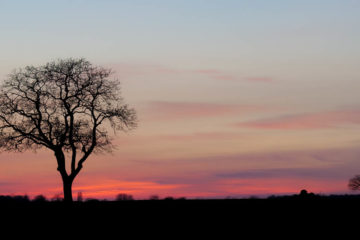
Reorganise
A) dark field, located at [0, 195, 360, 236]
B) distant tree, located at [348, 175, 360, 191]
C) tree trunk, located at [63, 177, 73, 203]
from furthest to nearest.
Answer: distant tree, located at [348, 175, 360, 191]
tree trunk, located at [63, 177, 73, 203]
dark field, located at [0, 195, 360, 236]

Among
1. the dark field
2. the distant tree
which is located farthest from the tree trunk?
the distant tree

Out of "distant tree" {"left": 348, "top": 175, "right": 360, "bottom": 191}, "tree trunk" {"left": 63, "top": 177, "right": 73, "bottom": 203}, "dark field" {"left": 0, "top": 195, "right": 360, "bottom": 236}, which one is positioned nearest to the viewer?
"dark field" {"left": 0, "top": 195, "right": 360, "bottom": 236}

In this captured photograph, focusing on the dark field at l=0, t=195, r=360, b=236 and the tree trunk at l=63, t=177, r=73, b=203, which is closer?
the dark field at l=0, t=195, r=360, b=236

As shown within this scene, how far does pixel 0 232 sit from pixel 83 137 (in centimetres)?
2849

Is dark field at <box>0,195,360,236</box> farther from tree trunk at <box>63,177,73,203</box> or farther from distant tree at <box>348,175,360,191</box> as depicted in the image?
distant tree at <box>348,175,360,191</box>

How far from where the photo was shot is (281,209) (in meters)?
34.3

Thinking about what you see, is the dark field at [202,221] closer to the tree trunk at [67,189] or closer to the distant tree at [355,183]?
the tree trunk at [67,189]

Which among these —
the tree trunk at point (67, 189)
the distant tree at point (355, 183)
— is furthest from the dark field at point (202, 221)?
the distant tree at point (355, 183)

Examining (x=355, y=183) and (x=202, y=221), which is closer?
(x=202, y=221)

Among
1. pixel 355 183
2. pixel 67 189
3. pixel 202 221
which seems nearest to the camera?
pixel 202 221

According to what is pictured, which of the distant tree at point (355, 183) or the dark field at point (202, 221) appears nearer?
the dark field at point (202, 221)

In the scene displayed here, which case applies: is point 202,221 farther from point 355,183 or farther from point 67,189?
point 355,183

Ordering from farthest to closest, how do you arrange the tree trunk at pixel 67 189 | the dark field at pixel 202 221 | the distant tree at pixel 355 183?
1. the distant tree at pixel 355 183
2. the tree trunk at pixel 67 189
3. the dark field at pixel 202 221

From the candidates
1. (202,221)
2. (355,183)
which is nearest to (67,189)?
(202,221)
